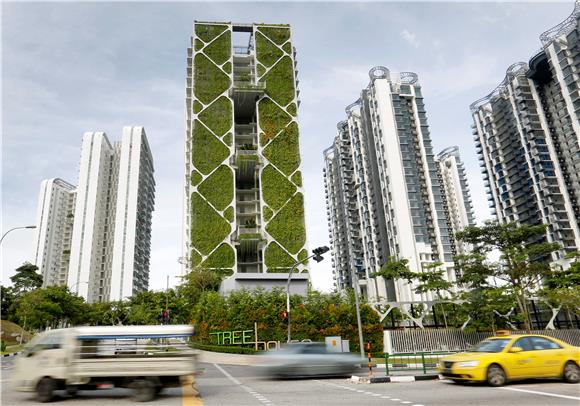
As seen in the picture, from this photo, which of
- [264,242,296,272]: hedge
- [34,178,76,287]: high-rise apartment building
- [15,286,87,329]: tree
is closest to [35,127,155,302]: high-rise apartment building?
[34,178,76,287]: high-rise apartment building

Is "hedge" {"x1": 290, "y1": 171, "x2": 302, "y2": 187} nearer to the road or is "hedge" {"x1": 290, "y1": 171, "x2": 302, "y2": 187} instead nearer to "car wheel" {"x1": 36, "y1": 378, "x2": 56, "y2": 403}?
the road

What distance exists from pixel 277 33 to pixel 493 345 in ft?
198

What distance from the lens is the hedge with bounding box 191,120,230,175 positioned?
5450 centimetres

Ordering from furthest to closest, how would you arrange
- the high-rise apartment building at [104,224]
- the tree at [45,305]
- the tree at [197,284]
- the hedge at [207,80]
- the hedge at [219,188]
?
1. the high-rise apartment building at [104,224]
2. the hedge at [207,80]
3. the tree at [45,305]
4. the hedge at [219,188]
5. the tree at [197,284]

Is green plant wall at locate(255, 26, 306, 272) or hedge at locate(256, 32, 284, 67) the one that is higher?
hedge at locate(256, 32, 284, 67)

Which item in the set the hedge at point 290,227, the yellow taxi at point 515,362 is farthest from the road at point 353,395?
the hedge at point 290,227

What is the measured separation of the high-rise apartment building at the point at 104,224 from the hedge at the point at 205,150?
59.5 metres

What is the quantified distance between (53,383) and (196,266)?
40531 mm

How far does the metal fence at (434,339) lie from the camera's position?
1257 inches

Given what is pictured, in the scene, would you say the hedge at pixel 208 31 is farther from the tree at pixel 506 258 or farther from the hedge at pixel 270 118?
the tree at pixel 506 258

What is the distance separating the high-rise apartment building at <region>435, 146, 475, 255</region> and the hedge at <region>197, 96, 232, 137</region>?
81884mm

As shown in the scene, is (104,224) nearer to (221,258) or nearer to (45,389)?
(221,258)

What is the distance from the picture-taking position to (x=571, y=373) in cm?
1202

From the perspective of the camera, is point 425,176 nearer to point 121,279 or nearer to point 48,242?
point 121,279
